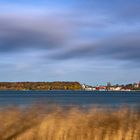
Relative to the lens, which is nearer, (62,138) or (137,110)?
(62,138)

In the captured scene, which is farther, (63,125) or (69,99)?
(69,99)

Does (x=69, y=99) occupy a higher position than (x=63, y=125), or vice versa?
(x=69, y=99)

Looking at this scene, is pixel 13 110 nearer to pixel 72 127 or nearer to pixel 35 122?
pixel 35 122

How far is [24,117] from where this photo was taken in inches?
431

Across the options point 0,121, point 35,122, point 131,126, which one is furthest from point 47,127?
point 131,126

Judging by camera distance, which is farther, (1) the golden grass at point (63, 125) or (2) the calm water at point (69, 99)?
(2) the calm water at point (69, 99)

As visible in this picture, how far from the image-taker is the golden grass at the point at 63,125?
35.4 ft

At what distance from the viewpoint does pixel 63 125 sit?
11094 millimetres

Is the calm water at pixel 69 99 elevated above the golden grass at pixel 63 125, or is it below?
above

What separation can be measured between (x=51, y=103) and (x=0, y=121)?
1376mm

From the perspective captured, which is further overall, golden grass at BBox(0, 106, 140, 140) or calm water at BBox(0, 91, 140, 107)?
calm water at BBox(0, 91, 140, 107)

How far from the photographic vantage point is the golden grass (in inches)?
424

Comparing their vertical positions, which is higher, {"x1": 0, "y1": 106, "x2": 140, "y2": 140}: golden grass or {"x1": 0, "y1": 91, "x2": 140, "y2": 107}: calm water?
{"x1": 0, "y1": 91, "x2": 140, "y2": 107}: calm water

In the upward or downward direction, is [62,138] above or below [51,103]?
below
